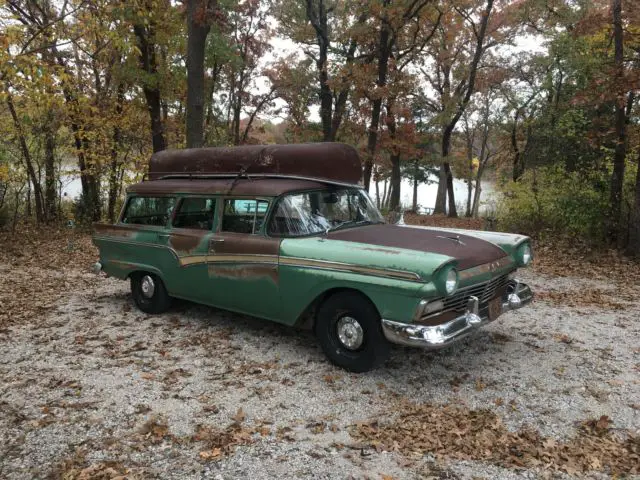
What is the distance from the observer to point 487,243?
189 inches

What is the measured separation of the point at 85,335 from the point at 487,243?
15.6 ft

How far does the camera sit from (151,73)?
13117mm

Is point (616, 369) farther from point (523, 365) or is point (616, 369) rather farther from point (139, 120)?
point (139, 120)

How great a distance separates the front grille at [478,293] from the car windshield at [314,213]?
1.43 metres

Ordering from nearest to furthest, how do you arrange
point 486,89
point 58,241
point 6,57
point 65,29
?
point 6,57, point 65,29, point 58,241, point 486,89

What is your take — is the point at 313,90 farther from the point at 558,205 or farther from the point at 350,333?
the point at 350,333

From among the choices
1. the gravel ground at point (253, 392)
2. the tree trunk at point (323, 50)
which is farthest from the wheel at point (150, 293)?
the tree trunk at point (323, 50)

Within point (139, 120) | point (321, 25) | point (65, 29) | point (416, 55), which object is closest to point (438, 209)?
point (416, 55)

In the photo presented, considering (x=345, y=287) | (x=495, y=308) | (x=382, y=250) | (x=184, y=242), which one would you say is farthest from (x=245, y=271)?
(x=495, y=308)

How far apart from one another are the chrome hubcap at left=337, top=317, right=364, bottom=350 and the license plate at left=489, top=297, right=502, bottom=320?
131 cm

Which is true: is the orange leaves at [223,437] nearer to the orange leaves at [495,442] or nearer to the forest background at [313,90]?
the orange leaves at [495,442]

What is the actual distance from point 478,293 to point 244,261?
2391 mm

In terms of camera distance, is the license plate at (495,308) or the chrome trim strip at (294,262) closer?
the chrome trim strip at (294,262)

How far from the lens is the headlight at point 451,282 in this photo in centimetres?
374
